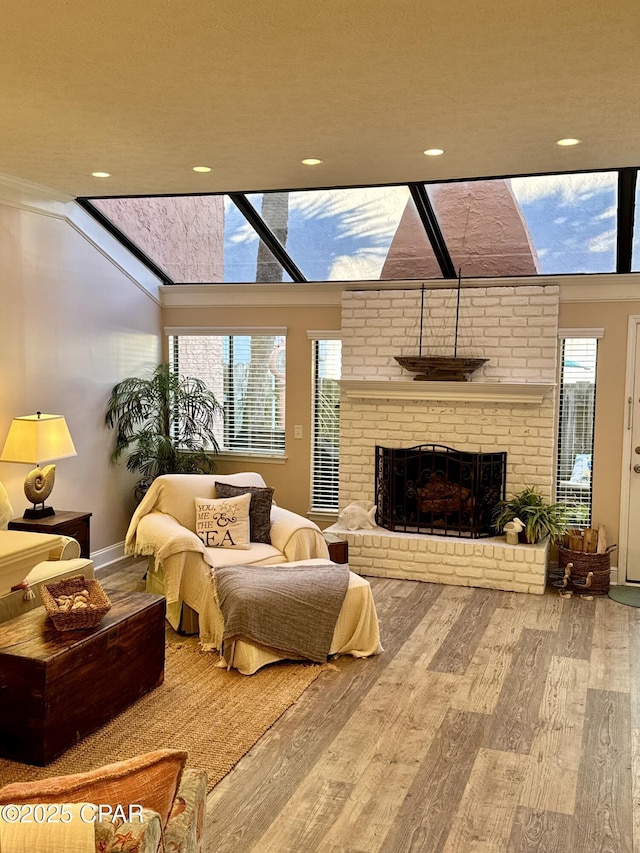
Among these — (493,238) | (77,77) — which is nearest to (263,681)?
(77,77)

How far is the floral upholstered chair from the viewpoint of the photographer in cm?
134

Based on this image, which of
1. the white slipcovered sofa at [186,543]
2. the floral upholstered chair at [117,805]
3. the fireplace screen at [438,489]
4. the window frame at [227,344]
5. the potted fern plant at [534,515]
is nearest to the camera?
the floral upholstered chair at [117,805]

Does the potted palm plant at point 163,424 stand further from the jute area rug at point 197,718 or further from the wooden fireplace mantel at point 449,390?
the jute area rug at point 197,718

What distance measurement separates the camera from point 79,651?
3359 mm

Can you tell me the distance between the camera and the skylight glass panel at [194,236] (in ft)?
19.3

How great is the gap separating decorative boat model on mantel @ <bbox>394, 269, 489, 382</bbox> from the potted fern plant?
39.5 inches

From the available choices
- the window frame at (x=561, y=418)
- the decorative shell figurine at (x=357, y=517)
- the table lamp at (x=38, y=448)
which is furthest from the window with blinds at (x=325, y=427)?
the table lamp at (x=38, y=448)

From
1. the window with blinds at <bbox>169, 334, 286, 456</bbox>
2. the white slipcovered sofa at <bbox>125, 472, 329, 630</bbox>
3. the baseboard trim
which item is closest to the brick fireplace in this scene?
the window with blinds at <bbox>169, 334, 286, 456</bbox>

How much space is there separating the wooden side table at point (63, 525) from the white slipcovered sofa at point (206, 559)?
0.43 metres

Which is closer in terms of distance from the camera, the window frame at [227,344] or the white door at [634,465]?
the white door at [634,465]

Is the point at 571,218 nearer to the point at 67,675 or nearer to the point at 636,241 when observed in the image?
the point at 636,241

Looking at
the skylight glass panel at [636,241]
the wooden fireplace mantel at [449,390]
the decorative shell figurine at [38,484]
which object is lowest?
the decorative shell figurine at [38,484]

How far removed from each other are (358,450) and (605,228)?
99.4 inches

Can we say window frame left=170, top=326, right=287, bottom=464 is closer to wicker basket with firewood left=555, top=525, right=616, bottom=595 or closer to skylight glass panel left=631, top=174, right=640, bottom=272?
wicker basket with firewood left=555, top=525, right=616, bottom=595
